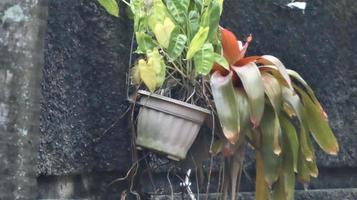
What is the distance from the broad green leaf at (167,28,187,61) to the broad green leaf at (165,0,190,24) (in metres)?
0.07

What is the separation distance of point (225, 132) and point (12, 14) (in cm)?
69

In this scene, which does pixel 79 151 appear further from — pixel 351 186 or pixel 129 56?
pixel 351 186

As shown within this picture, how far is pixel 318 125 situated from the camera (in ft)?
8.35

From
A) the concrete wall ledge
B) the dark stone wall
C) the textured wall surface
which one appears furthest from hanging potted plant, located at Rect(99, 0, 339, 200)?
the concrete wall ledge

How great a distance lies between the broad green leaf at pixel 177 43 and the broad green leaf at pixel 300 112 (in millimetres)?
371

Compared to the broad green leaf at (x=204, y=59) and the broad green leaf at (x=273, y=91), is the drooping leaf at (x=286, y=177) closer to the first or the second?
the broad green leaf at (x=273, y=91)

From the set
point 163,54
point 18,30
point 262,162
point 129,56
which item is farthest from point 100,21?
point 262,162

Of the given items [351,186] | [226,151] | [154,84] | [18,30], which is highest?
[18,30]

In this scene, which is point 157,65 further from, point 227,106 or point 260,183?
point 260,183

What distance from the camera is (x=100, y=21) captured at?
268 centimetres

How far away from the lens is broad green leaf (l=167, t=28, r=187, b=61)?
234 centimetres

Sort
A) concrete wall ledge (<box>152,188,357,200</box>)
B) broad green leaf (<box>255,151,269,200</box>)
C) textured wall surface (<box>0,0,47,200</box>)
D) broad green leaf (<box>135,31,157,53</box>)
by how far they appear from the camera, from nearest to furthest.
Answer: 1. textured wall surface (<box>0,0,47,200</box>)
2. broad green leaf (<box>135,31,157,53</box>)
3. broad green leaf (<box>255,151,269,200</box>)
4. concrete wall ledge (<box>152,188,357,200</box>)

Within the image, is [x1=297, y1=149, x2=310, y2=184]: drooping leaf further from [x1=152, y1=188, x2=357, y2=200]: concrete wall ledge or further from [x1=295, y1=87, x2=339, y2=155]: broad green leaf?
[x1=152, y1=188, x2=357, y2=200]: concrete wall ledge

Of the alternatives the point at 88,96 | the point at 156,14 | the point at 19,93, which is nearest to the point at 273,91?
the point at 156,14
